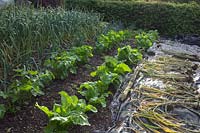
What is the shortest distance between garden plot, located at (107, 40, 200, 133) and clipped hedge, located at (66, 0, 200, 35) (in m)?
4.66

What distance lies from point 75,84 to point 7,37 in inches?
35.5

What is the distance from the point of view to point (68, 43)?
5.20 meters

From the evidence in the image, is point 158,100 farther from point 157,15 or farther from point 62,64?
point 157,15

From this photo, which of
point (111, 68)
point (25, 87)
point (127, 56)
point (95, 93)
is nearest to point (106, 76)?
point (95, 93)

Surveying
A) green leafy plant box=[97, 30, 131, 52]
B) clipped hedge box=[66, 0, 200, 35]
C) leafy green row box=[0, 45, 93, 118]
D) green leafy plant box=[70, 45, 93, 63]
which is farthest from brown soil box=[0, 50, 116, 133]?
clipped hedge box=[66, 0, 200, 35]

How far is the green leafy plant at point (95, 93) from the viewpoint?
321cm

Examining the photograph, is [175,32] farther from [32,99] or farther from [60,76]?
[32,99]

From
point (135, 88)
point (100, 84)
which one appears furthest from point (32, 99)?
point (135, 88)

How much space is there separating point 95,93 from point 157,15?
6937 mm

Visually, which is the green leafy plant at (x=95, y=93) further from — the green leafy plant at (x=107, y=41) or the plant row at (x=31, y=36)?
the green leafy plant at (x=107, y=41)

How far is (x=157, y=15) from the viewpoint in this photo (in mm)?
9867

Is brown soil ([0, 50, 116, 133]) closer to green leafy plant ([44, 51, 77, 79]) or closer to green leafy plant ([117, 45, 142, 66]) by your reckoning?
green leafy plant ([44, 51, 77, 79])

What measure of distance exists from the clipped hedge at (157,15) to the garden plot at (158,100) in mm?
4663

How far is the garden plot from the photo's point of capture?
3156mm
